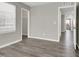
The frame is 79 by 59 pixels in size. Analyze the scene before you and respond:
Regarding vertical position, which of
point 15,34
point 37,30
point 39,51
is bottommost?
point 39,51

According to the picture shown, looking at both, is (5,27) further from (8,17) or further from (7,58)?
(7,58)

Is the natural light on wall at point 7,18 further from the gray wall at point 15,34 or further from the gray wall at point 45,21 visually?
the gray wall at point 45,21

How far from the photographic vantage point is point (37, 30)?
18.7ft

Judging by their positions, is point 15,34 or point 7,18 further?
point 15,34

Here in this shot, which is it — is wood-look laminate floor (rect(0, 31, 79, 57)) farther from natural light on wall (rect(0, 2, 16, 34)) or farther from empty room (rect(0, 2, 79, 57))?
natural light on wall (rect(0, 2, 16, 34))

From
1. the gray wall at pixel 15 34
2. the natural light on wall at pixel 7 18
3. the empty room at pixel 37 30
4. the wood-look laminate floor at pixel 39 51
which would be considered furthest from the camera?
the gray wall at pixel 15 34

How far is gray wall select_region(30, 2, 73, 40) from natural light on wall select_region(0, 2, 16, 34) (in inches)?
73.2

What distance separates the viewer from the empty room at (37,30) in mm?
3291

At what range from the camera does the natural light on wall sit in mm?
3523

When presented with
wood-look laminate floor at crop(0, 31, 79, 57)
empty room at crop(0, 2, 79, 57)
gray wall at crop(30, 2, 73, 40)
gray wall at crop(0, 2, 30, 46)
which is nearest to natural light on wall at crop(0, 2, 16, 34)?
empty room at crop(0, 2, 79, 57)

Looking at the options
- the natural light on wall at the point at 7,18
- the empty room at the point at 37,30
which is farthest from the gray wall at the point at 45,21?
the natural light on wall at the point at 7,18

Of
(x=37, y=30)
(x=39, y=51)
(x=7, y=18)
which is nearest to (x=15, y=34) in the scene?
(x=7, y=18)

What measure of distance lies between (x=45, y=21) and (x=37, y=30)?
37.1 inches

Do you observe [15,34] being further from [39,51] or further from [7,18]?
[39,51]
